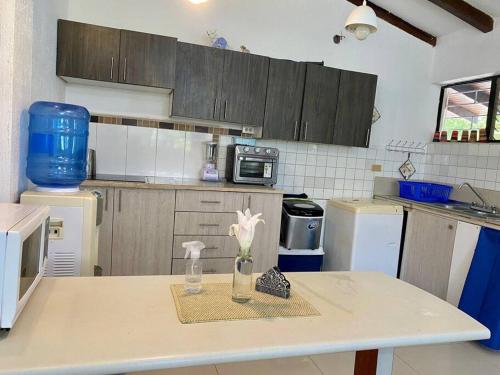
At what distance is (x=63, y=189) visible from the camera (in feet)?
5.91

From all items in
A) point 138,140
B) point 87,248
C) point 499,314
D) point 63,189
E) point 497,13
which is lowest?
point 499,314

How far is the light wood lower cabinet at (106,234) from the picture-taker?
2848 mm

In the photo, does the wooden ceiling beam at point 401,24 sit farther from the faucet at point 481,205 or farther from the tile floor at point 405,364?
the tile floor at point 405,364

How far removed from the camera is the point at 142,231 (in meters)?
2.96

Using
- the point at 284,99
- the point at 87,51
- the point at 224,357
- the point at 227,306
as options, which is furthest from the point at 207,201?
the point at 224,357

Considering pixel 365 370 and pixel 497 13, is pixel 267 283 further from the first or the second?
pixel 497 13

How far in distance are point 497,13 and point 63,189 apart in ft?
12.8

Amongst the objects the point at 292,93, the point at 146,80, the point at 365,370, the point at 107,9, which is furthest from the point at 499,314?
the point at 107,9

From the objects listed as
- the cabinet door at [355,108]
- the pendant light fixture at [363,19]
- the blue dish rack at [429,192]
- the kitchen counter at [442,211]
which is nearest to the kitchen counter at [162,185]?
the cabinet door at [355,108]

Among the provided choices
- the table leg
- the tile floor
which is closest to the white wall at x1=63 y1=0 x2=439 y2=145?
the tile floor

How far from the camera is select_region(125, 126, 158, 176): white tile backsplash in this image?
133 inches

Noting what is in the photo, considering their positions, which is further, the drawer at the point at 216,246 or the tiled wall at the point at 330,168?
the tiled wall at the point at 330,168

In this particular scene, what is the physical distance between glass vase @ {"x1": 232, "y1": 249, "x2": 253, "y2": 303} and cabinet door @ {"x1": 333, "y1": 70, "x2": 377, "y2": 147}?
2684 mm

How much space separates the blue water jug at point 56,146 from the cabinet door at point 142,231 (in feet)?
2.59
